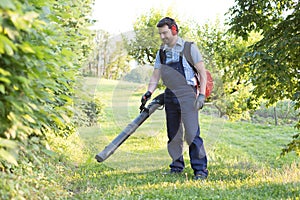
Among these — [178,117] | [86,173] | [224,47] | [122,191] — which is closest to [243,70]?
[178,117]

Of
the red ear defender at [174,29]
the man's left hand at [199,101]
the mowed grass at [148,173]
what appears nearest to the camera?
the mowed grass at [148,173]

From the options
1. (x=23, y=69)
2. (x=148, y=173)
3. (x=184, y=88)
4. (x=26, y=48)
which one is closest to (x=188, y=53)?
(x=184, y=88)

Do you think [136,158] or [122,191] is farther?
[136,158]

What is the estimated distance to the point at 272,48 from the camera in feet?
23.9

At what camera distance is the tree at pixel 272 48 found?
724 centimetres

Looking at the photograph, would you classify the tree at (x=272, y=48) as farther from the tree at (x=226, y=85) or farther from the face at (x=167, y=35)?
the tree at (x=226, y=85)

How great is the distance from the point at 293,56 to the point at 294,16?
785 millimetres

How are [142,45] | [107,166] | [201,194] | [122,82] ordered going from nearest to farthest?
[201,194], [107,166], [122,82], [142,45]

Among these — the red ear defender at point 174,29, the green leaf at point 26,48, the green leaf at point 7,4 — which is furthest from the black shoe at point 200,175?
the green leaf at point 7,4

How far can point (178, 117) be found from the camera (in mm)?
6332

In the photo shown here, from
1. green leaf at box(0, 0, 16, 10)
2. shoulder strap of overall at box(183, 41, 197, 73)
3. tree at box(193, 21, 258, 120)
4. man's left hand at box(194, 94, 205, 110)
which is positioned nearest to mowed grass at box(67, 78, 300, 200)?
man's left hand at box(194, 94, 205, 110)

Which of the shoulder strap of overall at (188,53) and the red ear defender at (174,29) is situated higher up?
the red ear defender at (174,29)

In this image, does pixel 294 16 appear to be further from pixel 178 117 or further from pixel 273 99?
pixel 178 117

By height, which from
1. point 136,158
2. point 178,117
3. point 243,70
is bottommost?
point 136,158
